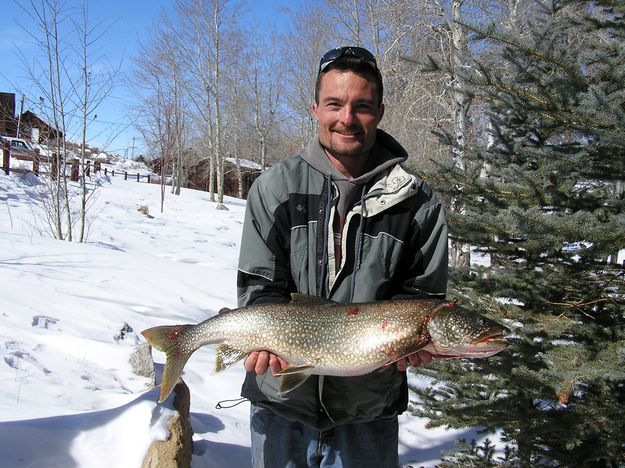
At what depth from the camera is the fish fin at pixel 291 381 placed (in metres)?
2.07

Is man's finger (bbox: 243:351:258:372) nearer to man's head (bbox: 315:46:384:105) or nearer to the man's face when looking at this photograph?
the man's face

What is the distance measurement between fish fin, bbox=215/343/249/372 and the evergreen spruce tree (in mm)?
1854

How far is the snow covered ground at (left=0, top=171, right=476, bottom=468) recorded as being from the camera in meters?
3.45

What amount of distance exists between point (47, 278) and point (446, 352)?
6.91 meters

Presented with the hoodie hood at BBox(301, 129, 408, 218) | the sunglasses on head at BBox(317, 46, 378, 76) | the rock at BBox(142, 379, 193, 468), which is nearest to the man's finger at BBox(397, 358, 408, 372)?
the hoodie hood at BBox(301, 129, 408, 218)

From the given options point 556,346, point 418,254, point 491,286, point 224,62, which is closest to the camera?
point 418,254

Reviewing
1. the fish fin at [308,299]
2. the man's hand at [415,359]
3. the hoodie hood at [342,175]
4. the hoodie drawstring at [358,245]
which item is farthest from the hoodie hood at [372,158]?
the man's hand at [415,359]

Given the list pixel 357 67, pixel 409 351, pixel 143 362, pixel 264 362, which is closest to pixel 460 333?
pixel 409 351

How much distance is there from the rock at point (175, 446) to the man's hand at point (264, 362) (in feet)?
4.53

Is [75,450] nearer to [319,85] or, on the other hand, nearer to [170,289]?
[319,85]

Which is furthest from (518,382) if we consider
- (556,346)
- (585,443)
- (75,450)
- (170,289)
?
(170,289)

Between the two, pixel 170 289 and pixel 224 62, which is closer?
pixel 170 289

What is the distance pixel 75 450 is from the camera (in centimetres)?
339

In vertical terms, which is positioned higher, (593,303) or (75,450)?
(593,303)
